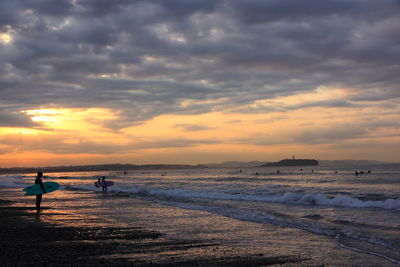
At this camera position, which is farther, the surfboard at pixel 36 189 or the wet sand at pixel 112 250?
the surfboard at pixel 36 189

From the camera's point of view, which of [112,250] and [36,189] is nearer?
[112,250]

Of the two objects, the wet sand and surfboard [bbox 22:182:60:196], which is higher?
surfboard [bbox 22:182:60:196]

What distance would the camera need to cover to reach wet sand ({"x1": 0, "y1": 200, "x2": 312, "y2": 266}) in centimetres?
796

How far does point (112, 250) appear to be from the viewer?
30.0 ft

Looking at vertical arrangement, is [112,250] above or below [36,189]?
below

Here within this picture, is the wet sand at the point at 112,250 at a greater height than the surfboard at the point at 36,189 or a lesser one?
lesser

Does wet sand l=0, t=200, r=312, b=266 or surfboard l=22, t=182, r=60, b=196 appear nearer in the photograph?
wet sand l=0, t=200, r=312, b=266

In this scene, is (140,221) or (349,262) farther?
(140,221)

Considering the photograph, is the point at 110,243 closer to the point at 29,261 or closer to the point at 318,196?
the point at 29,261

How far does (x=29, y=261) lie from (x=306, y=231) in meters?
8.73

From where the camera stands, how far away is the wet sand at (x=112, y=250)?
7.96 m

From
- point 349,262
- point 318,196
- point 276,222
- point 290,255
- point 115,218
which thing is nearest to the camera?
point 349,262

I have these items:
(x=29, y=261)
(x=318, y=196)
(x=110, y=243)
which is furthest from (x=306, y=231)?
(x=318, y=196)

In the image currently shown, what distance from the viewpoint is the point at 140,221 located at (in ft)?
49.3
